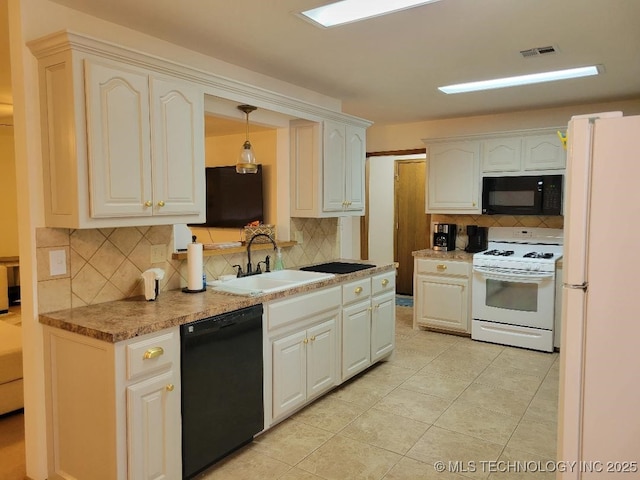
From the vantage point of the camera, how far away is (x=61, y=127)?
219cm

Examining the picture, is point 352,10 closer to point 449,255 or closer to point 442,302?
point 449,255

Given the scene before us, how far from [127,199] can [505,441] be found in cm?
257

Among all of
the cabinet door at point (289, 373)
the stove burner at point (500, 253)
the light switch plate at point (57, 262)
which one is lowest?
the cabinet door at point (289, 373)

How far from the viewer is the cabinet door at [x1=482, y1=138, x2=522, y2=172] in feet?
15.9

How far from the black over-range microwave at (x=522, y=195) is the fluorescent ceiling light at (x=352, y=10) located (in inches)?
118

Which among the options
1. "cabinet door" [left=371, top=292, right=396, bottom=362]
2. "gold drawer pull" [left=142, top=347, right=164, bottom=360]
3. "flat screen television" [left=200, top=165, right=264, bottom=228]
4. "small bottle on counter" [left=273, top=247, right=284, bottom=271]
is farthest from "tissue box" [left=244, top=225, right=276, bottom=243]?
"gold drawer pull" [left=142, top=347, right=164, bottom=360]

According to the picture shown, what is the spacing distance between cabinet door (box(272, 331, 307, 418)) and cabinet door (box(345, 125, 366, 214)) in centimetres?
150

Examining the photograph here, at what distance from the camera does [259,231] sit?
12.1ft

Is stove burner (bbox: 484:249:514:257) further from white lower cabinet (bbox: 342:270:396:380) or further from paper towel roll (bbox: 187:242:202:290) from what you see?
paper towel roll (bbox: 187:242:202:290)

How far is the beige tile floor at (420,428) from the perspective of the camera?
2.53m

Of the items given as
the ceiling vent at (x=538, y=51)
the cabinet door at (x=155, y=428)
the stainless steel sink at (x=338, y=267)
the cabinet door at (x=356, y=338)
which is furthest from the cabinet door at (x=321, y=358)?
the ceiling vent at (x=538, y=51)

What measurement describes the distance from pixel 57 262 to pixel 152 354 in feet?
2.43

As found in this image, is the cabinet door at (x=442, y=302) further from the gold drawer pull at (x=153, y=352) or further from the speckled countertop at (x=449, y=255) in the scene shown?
the gold drawer pull at (x=153, y=352)

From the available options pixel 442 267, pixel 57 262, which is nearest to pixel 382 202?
pixel 442 267
